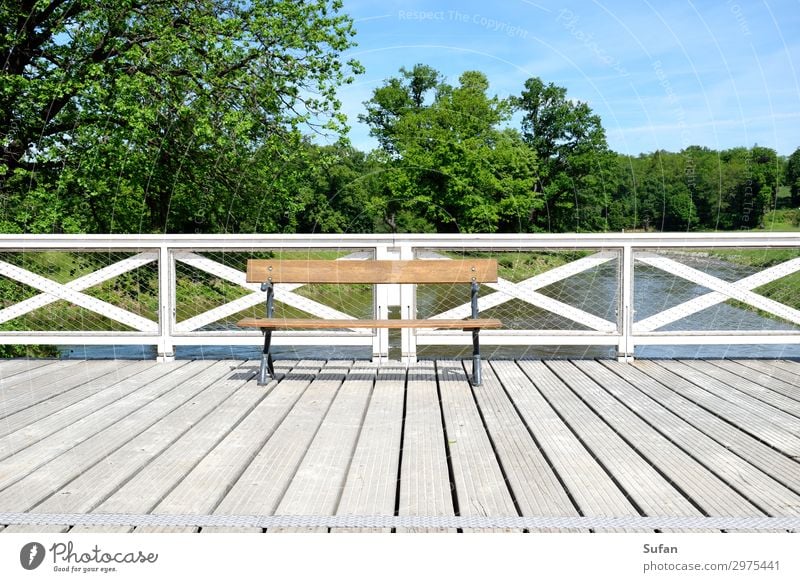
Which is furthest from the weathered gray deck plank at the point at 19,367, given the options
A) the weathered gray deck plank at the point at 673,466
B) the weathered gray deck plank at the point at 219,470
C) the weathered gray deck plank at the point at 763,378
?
the weathered gray deck plank at the point at 763,378

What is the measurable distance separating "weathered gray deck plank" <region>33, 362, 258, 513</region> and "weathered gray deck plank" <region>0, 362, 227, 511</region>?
0.04 meters

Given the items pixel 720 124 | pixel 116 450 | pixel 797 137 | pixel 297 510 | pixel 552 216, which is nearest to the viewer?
pixel 297 510

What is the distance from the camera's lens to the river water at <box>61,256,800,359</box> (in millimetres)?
6911

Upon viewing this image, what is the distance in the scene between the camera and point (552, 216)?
28.3 m

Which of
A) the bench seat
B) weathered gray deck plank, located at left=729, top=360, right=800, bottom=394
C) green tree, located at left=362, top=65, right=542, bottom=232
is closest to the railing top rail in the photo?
the bench seat

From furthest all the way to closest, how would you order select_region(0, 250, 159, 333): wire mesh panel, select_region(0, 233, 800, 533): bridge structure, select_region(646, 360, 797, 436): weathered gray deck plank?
select_region(0, 250, 159, 333): wire mesh panel, select_region(646, 360, 797, 436): weathered gray deck plank, select_region(0, 233, 800, 533): bridge structure

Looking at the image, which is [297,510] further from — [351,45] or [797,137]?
[351,45]

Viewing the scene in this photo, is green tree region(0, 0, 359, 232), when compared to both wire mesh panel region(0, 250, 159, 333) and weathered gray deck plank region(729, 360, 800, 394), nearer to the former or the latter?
wire mesh panel region(0, 250, 159, 333)

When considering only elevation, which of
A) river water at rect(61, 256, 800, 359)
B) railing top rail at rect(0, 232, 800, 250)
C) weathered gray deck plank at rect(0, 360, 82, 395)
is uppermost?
railing top rail at rect(0, 232, 800, 250)

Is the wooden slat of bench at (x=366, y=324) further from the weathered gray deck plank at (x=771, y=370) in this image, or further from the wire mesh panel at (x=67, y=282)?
the wire mesh panel at (x=67, y=282)

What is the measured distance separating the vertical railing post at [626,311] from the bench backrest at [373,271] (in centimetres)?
111

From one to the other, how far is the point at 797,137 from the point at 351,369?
171 inches

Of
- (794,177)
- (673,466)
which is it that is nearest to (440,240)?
(673,466)
